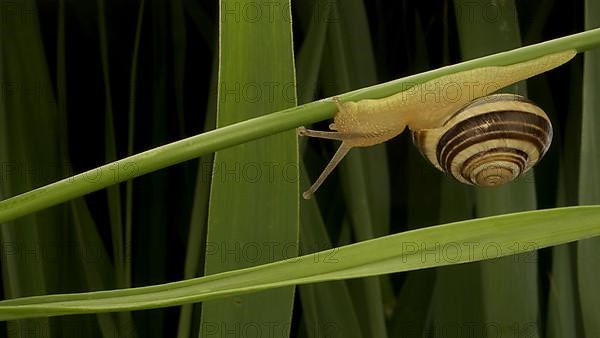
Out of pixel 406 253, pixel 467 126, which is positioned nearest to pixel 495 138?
pixel 467 126

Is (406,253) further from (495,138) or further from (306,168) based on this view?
(306,168)

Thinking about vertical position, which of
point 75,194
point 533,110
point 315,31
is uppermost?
point 315,31

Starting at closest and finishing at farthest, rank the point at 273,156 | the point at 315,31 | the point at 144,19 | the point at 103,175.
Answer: the point at 103,175 → the point at 273,156 → the point at 315,31 → the point at 144,19

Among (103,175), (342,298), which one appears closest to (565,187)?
(342,298)

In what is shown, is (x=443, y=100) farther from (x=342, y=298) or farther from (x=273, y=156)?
(x=342, y=298)

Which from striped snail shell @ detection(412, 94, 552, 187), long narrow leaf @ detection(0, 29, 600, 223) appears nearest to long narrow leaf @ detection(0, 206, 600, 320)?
long narrow leaf @ detection(0, 29, 600, 223)

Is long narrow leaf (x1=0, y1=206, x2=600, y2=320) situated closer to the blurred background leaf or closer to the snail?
the snail

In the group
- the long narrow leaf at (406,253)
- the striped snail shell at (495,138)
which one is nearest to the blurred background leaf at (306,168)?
the striped snail shell at (495,138)
